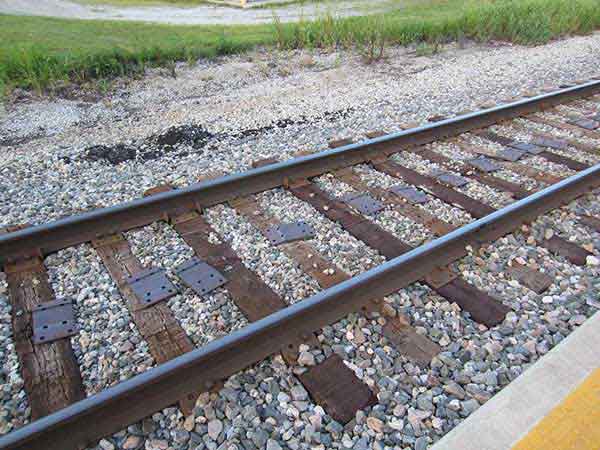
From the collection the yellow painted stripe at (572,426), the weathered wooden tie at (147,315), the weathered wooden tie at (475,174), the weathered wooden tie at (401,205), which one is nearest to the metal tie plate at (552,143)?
the weathered wooden tie at (475,174)

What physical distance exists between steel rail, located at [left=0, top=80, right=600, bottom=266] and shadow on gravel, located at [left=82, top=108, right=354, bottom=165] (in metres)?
1.38

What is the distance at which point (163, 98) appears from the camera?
7.98 m

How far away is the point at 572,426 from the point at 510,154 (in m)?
3.86

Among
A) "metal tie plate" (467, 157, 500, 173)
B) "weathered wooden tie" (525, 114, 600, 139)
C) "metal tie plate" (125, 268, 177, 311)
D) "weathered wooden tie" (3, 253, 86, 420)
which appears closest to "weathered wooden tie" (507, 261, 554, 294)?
"metal tie plate" (467, 157, 500, 173)

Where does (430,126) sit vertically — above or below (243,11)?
above

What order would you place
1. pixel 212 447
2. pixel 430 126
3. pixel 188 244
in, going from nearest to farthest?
pixel 212 447 < pixel 188 244 < pixel 430 126

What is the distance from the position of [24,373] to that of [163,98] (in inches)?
231

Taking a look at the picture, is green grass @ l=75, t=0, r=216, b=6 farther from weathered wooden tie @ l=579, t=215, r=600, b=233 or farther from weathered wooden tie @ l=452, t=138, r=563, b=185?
weathered wooden tie @ l=579, t=215, r=600, b=233

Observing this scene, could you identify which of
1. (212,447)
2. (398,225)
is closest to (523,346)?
(398,225)

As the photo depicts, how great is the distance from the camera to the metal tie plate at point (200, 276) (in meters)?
3.64

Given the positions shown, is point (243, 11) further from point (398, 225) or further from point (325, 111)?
point (398, 225)

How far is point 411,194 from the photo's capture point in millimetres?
4918

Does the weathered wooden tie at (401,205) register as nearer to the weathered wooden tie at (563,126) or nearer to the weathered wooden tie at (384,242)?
the weathered wooden tie at (384,242)

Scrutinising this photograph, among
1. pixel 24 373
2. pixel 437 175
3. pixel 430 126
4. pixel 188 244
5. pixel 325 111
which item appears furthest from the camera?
pixel 325 111
